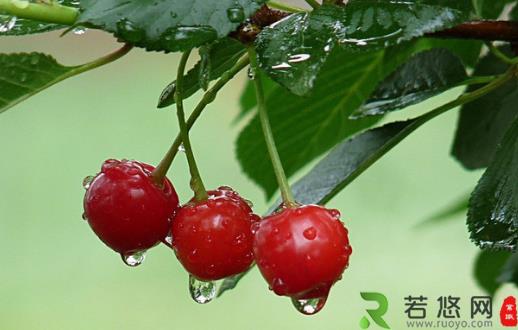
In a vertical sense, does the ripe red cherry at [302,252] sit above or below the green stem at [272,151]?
below

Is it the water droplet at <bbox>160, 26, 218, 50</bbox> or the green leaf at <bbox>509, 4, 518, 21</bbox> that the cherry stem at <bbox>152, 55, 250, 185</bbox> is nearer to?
the water droplet at <bbox>160, 26, 218, 50</bbox>

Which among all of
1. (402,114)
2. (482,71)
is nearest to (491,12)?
(482,71)

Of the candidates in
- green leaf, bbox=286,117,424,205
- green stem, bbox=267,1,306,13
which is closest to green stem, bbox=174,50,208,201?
green stem, bbox=267,1,306,13

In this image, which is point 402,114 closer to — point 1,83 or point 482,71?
point 482,71

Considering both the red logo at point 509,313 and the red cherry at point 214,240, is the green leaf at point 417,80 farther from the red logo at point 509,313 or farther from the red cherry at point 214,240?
the red logo at point 509,313

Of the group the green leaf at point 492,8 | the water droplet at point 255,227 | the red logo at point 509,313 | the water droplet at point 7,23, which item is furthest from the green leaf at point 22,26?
the red logo at point 509,313

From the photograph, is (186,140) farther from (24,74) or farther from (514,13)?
(514,13)
